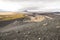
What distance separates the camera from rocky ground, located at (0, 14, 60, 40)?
1.43m

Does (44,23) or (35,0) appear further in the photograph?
(35,0)

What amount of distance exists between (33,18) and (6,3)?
14.6 inches

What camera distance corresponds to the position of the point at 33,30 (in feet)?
4.86

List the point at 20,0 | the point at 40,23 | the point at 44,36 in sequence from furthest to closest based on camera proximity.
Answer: the point at 20,0 < the point at 40,23 < the point at 44,36

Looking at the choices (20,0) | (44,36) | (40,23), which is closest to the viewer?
(44,36)

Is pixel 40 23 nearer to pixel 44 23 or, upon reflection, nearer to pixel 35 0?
pixel 44 23

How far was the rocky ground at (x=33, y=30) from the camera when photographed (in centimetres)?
143

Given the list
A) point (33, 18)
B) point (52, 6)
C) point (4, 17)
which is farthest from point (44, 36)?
point (4, 17)

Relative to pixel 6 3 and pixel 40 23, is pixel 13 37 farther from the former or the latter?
pixel 6 3

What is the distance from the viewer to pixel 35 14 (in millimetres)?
1630

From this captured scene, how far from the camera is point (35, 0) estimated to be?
1.65m

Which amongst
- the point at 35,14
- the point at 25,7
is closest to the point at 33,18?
the point at 35,14

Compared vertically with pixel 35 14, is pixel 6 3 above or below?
above

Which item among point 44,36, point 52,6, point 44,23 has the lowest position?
point 44,36
